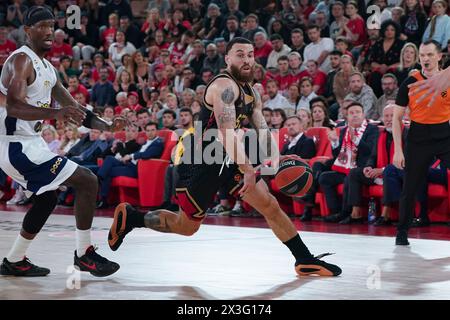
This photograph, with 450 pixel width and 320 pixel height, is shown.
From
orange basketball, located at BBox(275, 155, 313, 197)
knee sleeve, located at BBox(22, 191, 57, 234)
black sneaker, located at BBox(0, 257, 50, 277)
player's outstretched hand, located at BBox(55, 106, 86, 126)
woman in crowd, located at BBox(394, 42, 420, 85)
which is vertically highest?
woman in crowd, located at BBox(394, 42, 420, 85)

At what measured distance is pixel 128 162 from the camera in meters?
12.2

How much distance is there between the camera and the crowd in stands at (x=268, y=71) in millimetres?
9914

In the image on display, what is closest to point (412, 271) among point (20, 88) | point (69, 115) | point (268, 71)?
point (69, 115)

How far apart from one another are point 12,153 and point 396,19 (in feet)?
27.4

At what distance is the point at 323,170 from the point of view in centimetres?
1011

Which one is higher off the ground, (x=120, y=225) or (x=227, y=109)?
(x=227, y=109)

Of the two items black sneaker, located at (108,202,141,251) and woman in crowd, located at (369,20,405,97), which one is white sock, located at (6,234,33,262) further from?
woman in crowd, located at (369,20,405,97)

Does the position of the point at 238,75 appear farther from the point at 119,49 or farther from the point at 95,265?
the point at 119,49

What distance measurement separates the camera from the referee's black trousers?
23.4 ft

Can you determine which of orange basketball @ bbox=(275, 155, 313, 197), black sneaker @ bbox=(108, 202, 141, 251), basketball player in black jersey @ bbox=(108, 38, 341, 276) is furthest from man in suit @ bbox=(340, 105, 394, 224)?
black sneaker @ bbox=(108, 202, 141, 251)

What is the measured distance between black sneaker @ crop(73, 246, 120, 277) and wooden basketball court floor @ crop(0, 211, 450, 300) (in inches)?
2.2

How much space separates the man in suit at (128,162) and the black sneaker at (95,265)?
6.50 m

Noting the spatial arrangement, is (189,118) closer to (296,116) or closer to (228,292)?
(296,116)

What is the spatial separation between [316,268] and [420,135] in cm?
235
